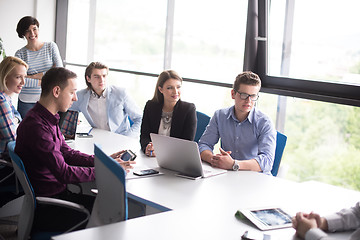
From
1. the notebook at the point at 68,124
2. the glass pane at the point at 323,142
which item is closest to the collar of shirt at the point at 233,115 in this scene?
the glass pane at the point at 323,142

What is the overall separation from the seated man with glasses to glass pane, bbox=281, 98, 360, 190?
31.9 inches

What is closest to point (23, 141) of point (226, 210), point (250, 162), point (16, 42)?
point (226, 210)

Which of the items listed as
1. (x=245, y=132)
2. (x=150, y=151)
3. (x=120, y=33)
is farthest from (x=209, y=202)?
(x=120, y=33)

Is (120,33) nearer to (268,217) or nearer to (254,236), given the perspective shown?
(268,217)

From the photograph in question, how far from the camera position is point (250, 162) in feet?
11.2

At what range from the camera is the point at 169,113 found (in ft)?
13.8

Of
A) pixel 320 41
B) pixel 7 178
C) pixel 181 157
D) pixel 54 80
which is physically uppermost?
pixel 320 41

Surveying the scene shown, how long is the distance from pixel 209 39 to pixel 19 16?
3441mm

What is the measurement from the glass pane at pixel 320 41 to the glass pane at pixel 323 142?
33 centimetres

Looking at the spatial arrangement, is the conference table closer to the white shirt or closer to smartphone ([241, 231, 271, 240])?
smartphone ([241, 231, 271, 240])

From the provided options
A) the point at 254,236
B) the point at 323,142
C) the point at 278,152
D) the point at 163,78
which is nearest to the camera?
the point at 254,236

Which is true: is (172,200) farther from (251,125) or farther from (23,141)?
(251,125)

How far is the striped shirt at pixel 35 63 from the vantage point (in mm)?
5742

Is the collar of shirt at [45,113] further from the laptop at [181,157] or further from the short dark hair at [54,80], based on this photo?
the laptop at [181,157]
